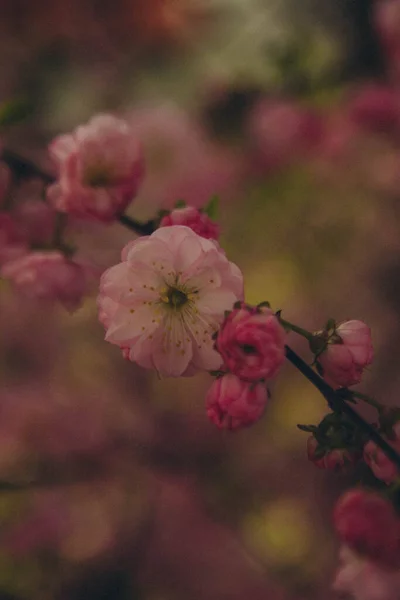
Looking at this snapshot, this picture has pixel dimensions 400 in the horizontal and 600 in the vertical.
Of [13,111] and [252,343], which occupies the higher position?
[13,111]

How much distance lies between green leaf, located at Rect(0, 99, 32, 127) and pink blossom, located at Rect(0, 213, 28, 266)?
117 millimetres

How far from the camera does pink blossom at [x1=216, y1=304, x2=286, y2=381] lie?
371mm

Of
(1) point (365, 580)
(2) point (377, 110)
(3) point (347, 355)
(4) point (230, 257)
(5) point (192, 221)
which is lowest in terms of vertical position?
(1) point (365, 580)

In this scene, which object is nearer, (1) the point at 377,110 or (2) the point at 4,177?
(2) the point at 4,177

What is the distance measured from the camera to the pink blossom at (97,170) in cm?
57

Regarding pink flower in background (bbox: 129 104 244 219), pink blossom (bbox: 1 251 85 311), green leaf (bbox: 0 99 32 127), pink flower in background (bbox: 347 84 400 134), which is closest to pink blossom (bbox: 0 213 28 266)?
pink blossom (bbox: 1 251 85 311)

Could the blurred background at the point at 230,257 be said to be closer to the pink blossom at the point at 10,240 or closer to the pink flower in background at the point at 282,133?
the pink flower in background at the point at 282,133

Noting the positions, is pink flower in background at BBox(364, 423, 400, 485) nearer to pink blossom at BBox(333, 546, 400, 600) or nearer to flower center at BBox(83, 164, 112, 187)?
pink blossom at BBox(333, 546, 400, 600)

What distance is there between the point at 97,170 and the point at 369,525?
0.37m

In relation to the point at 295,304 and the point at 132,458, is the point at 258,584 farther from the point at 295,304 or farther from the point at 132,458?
the point at 295,304

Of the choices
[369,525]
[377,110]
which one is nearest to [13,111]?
[369,525]

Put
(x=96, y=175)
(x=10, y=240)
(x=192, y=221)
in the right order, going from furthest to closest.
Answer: (x=10, y=240) → (x=96, y=175) → (x=192, y=221)

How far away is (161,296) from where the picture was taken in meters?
0.49

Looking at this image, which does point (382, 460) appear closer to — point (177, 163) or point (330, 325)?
point (330, 325)
